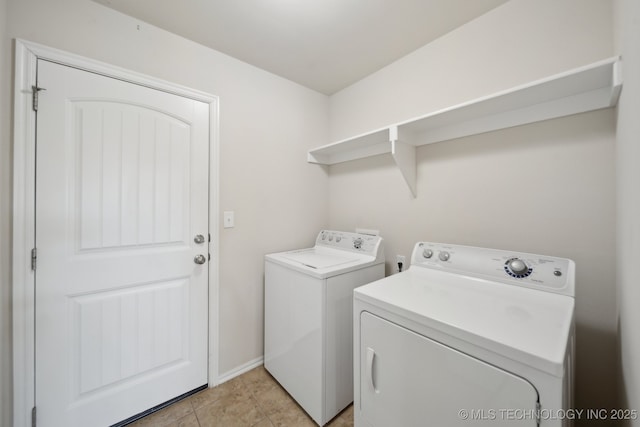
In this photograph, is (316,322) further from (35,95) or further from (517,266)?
(35,95)

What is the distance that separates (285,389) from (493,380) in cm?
142

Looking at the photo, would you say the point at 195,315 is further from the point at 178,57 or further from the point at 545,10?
the point at 545,10

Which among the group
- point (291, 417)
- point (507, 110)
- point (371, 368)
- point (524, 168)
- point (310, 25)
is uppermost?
point (310, 25)

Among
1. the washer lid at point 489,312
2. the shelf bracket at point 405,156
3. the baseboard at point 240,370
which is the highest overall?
the shelf bracket at point 405,156

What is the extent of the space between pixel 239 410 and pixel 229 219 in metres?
1.24

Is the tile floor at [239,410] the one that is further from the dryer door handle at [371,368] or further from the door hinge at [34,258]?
the door hinge at [34,258]

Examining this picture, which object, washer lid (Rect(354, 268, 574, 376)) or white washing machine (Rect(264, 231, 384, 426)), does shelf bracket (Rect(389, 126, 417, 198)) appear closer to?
white washing machine (Rect(264, 231, 384, 426))

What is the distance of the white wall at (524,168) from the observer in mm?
1095

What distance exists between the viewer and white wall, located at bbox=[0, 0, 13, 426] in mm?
1116

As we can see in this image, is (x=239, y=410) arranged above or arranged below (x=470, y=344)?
below

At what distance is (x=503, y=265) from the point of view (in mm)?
1194

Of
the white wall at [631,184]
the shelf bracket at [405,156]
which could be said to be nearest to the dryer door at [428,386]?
the white wall at [631,184]

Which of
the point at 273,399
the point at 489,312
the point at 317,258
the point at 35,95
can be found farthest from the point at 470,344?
the point at 35,95

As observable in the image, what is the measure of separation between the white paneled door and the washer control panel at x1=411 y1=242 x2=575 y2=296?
59.5 inches
